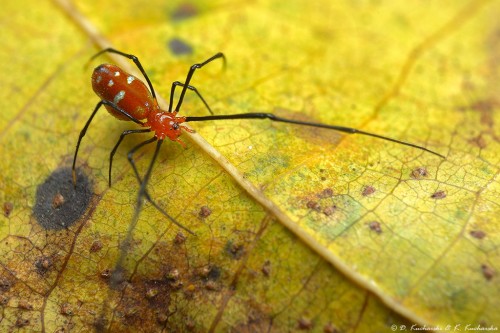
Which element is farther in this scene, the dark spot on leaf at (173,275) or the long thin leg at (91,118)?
the long thin leg at (91,118)

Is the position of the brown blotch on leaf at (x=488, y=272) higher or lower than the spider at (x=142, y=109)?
higher

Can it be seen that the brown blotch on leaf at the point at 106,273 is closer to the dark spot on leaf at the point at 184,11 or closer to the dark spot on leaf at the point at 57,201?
the dark spot on leaf at the point at 57,201

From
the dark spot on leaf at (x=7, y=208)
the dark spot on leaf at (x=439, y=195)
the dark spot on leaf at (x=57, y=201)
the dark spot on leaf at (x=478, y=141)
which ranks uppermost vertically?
the dark spot on leaf at (x=478, y=141)

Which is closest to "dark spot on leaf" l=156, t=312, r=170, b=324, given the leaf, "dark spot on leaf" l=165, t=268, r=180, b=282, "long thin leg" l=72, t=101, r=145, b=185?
the leaf

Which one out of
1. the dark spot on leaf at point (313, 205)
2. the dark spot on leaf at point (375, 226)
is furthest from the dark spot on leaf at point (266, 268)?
the dark spot on leaf at point (375, 226)

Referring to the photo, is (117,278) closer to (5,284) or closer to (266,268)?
(5,284)

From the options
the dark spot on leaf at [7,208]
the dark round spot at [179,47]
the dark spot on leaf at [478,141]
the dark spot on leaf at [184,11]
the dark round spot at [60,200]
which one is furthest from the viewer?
the dark spot on leaf at [184,11]
